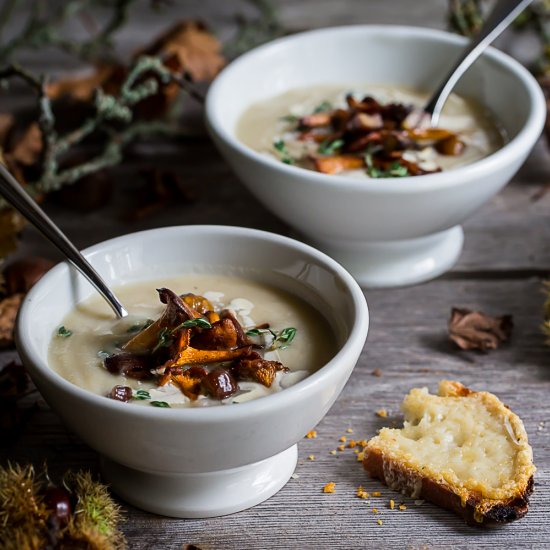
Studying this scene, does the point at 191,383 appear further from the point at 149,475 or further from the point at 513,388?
the point at 513,388

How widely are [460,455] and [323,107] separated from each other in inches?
45.4

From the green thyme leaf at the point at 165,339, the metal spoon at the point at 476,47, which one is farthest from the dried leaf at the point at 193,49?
the green thyme leaf at the point at 165,339

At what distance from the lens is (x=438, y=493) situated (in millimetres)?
1722

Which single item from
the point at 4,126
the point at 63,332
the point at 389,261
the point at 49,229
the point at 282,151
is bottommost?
the point at 389,261

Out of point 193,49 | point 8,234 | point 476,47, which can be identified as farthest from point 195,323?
point 193,49

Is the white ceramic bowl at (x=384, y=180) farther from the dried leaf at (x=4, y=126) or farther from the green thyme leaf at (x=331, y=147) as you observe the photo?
the dried leaf at (x=4, y=126)

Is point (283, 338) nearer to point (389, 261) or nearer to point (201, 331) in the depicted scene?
point (201, 331)

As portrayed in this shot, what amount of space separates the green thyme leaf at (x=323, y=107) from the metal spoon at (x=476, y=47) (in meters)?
0.25

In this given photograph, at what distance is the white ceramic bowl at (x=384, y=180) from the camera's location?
7.15 feet

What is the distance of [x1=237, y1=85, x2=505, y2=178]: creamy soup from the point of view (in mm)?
2332

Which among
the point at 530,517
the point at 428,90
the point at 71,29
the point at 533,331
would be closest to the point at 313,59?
the point at 428,90

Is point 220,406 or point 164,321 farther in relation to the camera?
point 164,321

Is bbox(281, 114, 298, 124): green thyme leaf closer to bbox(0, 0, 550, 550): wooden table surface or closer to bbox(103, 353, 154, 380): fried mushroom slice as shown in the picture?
bbox(0, 0, 550, 550): wooden table surface

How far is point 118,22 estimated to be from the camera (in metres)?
3.08
